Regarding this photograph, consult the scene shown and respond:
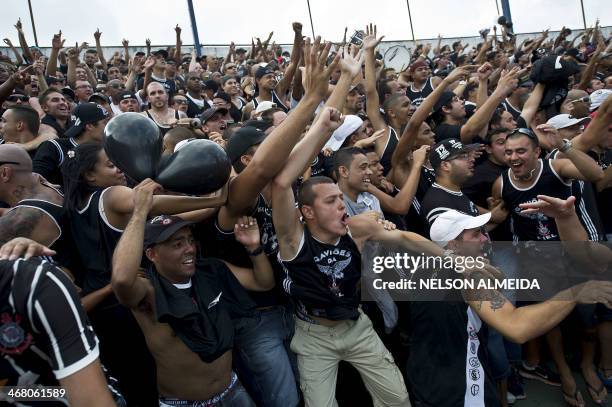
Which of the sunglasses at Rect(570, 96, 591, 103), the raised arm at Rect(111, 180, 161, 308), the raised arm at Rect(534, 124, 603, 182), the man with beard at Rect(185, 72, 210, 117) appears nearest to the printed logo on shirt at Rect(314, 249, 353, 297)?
the raised arm at Rect(111, 180, 161, 308)

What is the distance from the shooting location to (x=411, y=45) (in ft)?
71.9

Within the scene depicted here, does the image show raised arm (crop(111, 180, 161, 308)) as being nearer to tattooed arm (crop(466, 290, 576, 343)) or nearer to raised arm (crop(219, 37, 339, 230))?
raised arm (crop(219, 37, 339, 230))

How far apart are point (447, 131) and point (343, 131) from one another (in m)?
1.61

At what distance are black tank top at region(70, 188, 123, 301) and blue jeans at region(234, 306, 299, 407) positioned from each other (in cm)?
90

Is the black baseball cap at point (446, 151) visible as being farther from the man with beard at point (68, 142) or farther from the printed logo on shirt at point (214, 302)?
the man with beard at point (68, 142)

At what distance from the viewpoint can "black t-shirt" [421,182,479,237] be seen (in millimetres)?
3982

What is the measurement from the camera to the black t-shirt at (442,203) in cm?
398

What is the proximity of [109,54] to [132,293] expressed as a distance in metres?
17.3

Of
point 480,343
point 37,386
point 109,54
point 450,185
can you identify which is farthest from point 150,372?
point 109,54

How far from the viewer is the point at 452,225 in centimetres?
299

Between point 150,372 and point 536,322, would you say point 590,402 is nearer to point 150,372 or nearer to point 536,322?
point 536,322

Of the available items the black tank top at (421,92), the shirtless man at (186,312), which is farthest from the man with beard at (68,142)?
the black tank top at (421,92)

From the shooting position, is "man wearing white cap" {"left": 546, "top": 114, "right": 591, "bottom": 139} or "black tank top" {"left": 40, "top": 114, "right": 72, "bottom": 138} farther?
"black tank top" {"left": 40, "top": 114, "right": 72, "bottom": 138}

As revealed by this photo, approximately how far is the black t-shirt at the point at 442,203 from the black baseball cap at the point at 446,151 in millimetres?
233
